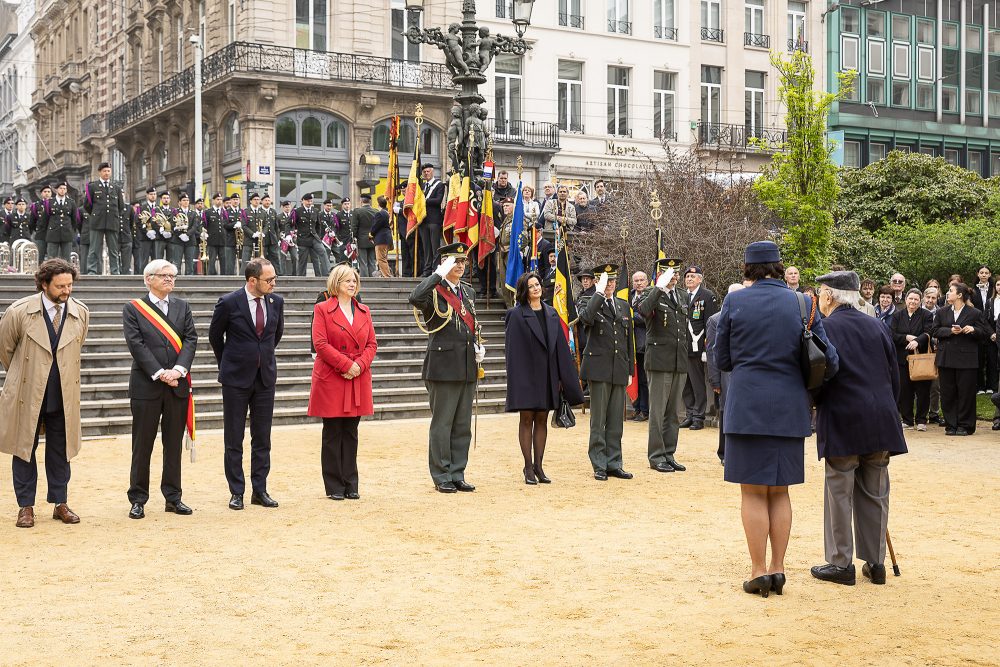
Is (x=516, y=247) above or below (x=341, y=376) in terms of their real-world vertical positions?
above

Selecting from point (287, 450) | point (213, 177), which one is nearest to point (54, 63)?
point (213, 177)

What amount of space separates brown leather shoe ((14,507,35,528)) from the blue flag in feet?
33.7

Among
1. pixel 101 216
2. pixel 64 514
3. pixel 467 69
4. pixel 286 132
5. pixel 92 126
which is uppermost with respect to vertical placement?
pixel 92 126

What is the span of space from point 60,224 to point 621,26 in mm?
23613

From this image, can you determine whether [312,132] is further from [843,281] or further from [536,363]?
[843,281]

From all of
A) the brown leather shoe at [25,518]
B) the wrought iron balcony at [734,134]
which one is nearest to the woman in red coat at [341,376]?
the brown leather shoe at [25,518]

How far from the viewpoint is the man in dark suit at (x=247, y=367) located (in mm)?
9414

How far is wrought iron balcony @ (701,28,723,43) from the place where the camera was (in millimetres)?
40750

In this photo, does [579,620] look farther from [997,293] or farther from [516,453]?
[997,293]

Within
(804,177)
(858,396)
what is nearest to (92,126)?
(804,177)

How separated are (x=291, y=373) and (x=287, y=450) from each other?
377cm

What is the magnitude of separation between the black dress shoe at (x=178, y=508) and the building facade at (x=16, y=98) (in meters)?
55.6

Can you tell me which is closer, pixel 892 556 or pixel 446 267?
pixel 892 556

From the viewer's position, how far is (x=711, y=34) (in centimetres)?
4084
